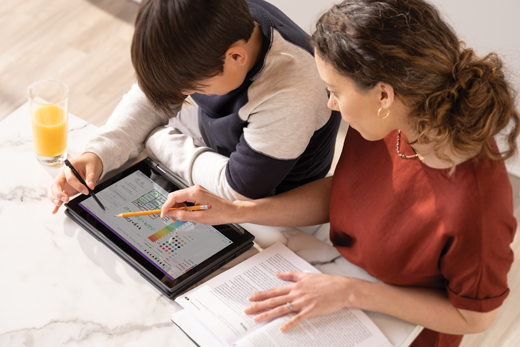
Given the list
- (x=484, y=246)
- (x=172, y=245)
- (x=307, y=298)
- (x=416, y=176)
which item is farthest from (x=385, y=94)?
(x=172, y=245)

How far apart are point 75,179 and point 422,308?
0.83m

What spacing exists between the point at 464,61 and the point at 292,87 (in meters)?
0.38

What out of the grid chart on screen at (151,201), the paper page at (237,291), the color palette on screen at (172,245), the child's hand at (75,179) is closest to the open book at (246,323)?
the paper page at (237,291)

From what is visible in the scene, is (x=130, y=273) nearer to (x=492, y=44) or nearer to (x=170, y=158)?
(x=170, y=158)

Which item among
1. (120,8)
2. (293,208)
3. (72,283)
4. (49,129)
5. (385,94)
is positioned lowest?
(120,8)

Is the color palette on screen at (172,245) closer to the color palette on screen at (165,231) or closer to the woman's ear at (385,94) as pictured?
the color palette on screen at (165,231)

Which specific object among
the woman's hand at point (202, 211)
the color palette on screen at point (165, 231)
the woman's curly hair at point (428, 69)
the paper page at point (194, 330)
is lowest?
the paper page at point (194, 330)

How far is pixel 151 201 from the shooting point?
120cm

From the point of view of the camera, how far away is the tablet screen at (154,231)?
1102 millimetres

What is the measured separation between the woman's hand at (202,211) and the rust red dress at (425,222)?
25 cm

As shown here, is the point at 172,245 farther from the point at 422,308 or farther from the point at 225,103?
the point at 422,308

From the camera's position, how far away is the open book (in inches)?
38.7

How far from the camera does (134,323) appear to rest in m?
1.02

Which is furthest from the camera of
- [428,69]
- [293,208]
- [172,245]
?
[293,208]
